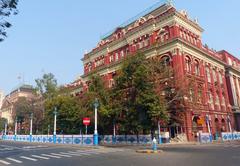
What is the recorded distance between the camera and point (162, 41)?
38406 mm

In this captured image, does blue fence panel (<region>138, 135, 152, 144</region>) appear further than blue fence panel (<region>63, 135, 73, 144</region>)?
No

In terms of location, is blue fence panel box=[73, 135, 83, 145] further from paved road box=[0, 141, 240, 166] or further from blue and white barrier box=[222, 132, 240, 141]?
blue and white barrier box=[222, 132, 240, 141]

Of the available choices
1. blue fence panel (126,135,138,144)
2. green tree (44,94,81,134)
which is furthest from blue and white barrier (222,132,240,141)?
green tree (44,94,81,134)

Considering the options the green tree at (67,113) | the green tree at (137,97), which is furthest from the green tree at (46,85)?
the green tree at (137,97)

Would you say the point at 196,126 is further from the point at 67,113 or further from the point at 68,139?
the point at 67,113

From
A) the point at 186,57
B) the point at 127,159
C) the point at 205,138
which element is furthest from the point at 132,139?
the point at 127,159

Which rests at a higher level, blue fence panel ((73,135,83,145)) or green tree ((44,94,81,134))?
green tree ((44,94,81,134))

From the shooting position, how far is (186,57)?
124ft

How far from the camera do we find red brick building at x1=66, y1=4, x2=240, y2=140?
3594 centimetres

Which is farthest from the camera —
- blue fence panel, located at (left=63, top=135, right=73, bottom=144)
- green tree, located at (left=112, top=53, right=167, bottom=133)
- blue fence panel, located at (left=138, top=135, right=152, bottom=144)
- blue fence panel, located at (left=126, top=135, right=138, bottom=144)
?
blue fence panel, located at (left=63, top=135, right=73, bottom=144)

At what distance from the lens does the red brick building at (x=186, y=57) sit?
3594 centimetres

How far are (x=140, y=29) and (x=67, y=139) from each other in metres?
23.7

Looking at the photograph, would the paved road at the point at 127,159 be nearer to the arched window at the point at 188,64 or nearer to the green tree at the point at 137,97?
the green tree at the point at 137,97

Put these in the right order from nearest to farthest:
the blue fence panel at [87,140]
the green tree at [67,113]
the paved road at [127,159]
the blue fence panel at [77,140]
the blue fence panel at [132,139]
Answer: the paved road at [127,159], the blue fence panel at [87,140], the blue fence panel at [132,139], the blue fence panel at [77,140], the green tree at [67,113]
